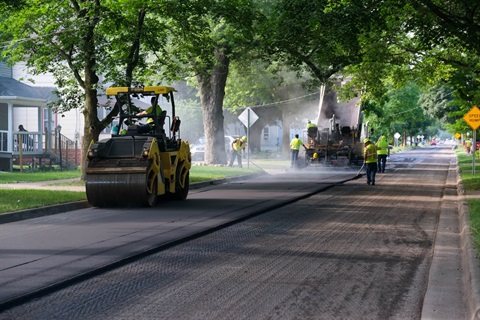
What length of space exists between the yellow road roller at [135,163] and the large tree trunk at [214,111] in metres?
19.7

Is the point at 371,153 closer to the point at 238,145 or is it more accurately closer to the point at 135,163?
the point at 135,163

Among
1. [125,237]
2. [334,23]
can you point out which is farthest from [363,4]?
[125,237]

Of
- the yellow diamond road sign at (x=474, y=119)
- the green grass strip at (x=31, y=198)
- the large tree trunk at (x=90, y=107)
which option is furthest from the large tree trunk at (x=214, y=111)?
the green grass strip at (x=31, y=198)

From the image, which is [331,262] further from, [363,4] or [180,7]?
[180,7]

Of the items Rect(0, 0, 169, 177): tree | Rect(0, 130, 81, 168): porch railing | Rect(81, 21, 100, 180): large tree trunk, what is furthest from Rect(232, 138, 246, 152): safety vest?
Rect(81, 21, 100, 180): large tree trunk

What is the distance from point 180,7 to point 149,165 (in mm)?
8079

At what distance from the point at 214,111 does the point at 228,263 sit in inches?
1166

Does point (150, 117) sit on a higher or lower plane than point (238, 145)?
higher

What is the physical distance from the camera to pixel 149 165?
16859mm

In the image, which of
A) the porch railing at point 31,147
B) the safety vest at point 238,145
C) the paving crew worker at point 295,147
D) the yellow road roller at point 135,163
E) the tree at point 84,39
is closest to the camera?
the yellow road roller at point 135,163

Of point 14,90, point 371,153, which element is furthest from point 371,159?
point 14,90

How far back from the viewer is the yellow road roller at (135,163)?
661 inches

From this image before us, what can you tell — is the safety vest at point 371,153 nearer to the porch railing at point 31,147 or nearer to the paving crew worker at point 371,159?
the paving crew worker at point 371,159

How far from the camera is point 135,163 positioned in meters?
16.9
